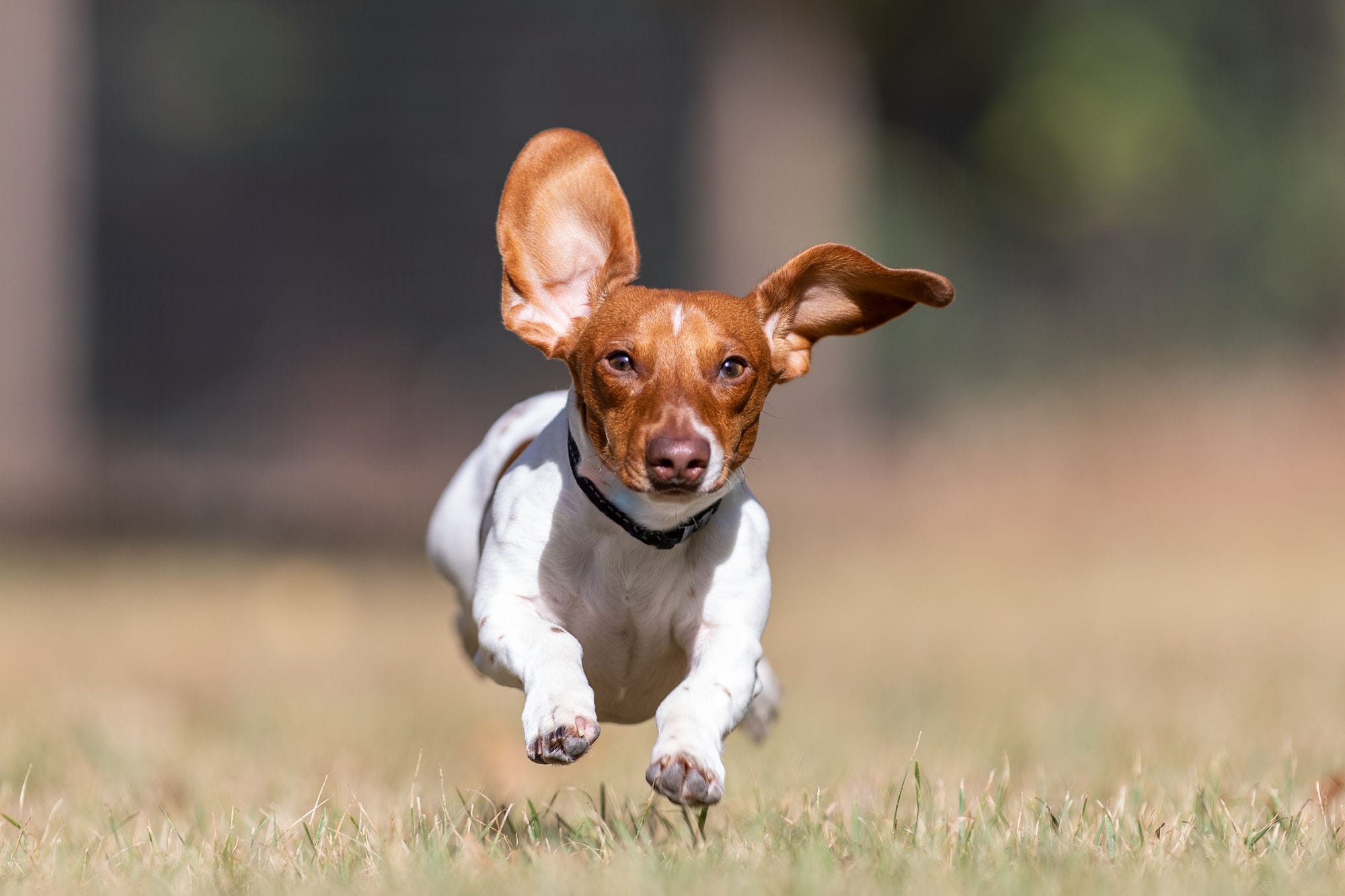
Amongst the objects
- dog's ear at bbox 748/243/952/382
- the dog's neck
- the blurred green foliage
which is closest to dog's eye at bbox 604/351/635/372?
the dog's neck

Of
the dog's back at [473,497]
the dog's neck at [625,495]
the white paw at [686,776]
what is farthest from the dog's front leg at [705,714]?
the dog's back at [473,497]

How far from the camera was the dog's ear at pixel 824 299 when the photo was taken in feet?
12.1

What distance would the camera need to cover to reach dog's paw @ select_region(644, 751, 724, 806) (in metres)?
2.96

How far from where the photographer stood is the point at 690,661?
3.51 meters

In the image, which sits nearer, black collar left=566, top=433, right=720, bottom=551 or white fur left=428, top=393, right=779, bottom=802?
white fur left=428, top=393, right=779, bottom=802

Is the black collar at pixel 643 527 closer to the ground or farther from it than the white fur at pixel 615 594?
farther from it

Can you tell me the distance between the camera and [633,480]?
10.5 feet

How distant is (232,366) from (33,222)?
1995 mm

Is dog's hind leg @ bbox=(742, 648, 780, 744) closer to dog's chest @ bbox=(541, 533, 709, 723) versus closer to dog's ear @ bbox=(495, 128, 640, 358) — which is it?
dog's chest @ bbox=(541, 533, 709, 723)

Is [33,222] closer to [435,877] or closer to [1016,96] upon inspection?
[1016,96]

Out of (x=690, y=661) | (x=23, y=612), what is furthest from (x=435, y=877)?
(x=23, y=612)

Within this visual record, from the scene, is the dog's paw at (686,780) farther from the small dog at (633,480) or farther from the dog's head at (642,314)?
the dog's head at (642,314)

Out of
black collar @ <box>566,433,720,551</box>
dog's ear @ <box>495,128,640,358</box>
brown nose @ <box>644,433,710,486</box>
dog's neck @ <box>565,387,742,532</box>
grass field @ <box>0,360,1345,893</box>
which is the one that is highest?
dog's ear @ <box>495,128,640,358</box>

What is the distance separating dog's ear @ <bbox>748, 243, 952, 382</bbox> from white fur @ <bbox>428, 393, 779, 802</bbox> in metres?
0.35
